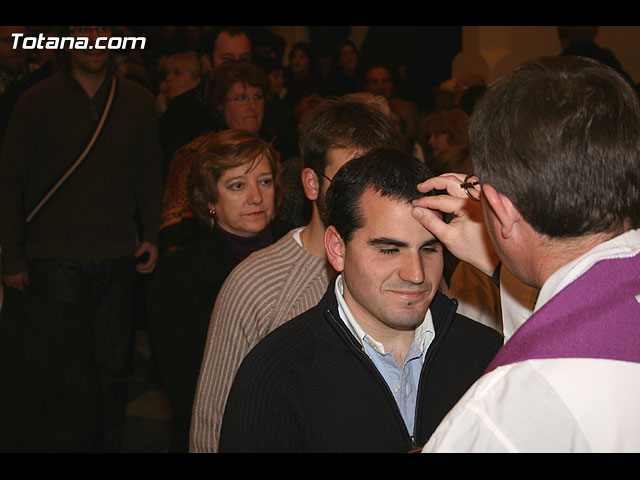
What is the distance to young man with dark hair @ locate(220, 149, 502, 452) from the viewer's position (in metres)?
1.88

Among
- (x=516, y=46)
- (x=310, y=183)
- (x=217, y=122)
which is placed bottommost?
(x=310, y=183)

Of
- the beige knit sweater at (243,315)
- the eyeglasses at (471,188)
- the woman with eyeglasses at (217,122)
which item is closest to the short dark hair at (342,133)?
the beige knit sweater at (243,315)

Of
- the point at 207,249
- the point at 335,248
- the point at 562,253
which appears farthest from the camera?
the point at 207,249

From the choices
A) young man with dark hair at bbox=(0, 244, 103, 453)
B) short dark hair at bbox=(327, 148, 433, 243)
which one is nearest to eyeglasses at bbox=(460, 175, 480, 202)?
short dark hair at bbox=(327, 148, 433, 243)

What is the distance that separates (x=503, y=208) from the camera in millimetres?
1573

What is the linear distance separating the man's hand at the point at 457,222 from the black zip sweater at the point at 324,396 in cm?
24

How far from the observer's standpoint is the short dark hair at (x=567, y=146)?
146 centimetres

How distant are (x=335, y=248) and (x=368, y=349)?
1.03ft

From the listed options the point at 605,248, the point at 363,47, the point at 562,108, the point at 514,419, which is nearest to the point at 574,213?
the point at 605,248

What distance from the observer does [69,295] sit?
394cm

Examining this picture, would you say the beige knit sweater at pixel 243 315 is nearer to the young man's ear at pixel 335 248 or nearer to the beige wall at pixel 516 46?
the young man's ear at pixel 335 248

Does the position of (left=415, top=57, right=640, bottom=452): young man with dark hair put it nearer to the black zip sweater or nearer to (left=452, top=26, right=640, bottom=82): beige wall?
the black zip sweater

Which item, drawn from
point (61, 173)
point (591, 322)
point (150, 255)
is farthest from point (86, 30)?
point (591, 322)

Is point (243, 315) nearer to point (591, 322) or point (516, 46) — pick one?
point (591, 322)
